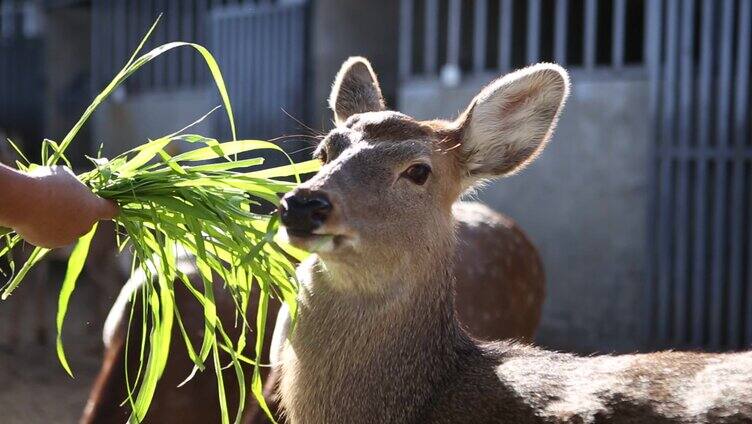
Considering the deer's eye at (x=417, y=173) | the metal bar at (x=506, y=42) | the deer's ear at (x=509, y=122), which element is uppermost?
the metal bar at (x=506, y=42)

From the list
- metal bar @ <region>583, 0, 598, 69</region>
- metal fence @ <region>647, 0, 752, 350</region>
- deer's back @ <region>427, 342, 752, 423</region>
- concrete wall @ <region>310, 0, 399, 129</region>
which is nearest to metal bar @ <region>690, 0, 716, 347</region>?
metal fence @ <region>647, 0, 752, 350</region>

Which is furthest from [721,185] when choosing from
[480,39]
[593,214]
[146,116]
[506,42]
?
[146,116]

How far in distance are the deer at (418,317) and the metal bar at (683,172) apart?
471 cm

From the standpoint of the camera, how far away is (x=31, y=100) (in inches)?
583

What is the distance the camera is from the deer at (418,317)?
269cm

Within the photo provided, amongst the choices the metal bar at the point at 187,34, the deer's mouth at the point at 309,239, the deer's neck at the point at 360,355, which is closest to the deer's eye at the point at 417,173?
the deer's neck at the point at 360,355

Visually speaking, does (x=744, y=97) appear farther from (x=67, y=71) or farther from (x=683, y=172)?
(x=67, y=71)

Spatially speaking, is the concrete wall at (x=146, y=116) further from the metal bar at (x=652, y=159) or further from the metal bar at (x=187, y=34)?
the metal bar at (x=652, y=159)

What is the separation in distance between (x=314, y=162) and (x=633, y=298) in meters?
5.42

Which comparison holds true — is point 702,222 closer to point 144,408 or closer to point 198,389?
point 198,389

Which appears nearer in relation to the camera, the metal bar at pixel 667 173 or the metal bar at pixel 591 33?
the metal bar at pixel 667 173

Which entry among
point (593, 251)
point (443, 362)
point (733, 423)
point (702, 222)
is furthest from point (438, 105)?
point (733, 423)

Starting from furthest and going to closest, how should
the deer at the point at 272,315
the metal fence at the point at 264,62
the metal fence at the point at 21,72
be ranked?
the metal fence at the point at 21,72 → the metal fence at the point at 264,62 → the deer at the point at 272,315

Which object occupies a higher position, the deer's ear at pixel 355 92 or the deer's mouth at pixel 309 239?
the deer's ear at pixel 355 92
